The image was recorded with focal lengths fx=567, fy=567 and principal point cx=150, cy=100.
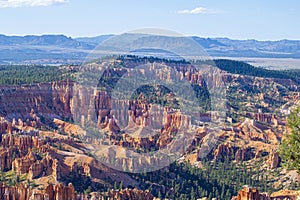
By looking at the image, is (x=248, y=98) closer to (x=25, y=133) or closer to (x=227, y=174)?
(x=227, y=174)

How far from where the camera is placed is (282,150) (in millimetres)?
27922

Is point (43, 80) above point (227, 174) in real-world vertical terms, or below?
above

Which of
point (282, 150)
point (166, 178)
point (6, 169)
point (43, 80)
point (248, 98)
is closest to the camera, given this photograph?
point (282, 150)

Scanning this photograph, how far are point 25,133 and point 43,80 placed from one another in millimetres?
32729

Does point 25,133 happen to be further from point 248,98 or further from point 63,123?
point 248,98

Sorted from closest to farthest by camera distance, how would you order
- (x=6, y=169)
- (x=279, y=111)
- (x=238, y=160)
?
1. (x=6, y=169)
2. (x=238, y=160)
3. (x=279, y=111)

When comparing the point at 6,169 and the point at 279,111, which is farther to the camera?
the point at 279,111

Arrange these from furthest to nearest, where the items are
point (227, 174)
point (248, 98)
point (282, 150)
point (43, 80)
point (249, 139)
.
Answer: point (248, 98)
point (43, 80)
point (249, 139)
point (227, 174)
point (282, 150)

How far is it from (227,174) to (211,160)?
7.57m

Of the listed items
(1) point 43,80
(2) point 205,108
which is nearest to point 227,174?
(2) point 205,108

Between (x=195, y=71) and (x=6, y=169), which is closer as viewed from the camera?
(x=6, y=169)

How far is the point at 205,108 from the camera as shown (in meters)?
103

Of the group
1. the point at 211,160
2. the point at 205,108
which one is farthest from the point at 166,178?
the point at 205,108

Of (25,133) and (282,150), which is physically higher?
(282,150)
